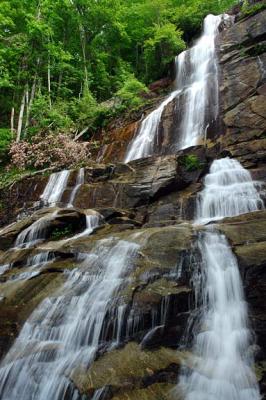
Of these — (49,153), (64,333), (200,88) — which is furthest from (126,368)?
(200,88)

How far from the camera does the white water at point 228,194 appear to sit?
8875mm

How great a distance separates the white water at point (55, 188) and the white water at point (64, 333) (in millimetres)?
6334

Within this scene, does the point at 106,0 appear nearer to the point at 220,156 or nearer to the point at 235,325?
the point at 220,156

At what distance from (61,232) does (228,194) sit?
4381mm

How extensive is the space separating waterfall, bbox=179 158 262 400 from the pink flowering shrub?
34.2 feet

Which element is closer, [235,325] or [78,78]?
[235,325]

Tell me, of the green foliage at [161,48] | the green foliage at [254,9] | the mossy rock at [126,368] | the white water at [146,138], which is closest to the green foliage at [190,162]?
the white water at [146,138]

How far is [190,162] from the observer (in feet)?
36.7

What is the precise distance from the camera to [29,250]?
7859 mm

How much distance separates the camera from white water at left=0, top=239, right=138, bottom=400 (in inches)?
181

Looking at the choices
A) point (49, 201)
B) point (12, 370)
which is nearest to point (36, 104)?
point (49, 201)

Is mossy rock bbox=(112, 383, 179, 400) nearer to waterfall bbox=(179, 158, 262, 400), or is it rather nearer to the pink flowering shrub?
waterfall bbox=(179, 158, 262, 400)

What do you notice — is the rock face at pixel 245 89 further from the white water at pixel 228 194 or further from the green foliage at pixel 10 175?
the green foliage at pixel 10 175

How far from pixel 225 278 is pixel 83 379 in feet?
7.90
